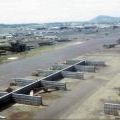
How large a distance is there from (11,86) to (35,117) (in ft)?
44.0

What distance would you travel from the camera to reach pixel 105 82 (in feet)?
141

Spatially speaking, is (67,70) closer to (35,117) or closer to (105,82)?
(105,82)

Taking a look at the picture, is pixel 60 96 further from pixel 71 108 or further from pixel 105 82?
pixel 105 82

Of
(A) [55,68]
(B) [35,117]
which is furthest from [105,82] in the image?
(B) [35,117]

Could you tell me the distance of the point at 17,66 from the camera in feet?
195

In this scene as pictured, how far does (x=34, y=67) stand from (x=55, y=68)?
6128 millimetres

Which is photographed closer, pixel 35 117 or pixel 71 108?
pixel 35 117

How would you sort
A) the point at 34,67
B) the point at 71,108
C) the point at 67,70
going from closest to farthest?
1. the point at 71,108
2. the point at 67,70
3. the point at 34,67

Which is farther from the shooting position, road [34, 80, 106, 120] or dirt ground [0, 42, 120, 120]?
road [34, 80, 106, 120]

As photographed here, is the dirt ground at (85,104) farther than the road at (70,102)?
No

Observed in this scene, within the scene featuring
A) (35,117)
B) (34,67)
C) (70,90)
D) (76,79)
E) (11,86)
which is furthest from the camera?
(34,67)

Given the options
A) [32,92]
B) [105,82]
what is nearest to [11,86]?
[32,92]

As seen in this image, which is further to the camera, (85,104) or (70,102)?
(70,102)

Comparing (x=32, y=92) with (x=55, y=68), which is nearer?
(x=32, y=92)
